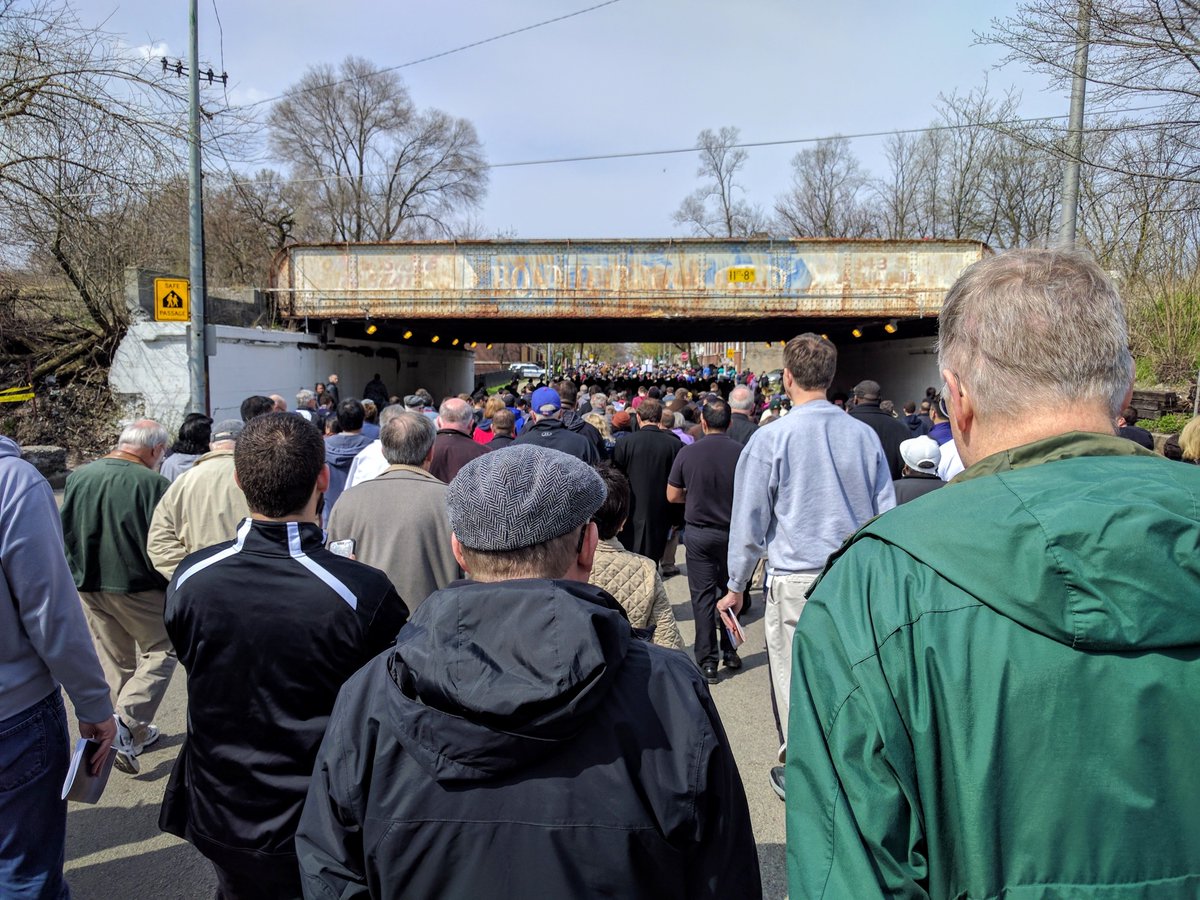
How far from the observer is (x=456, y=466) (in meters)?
6.54

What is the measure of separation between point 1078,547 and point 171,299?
12932 millimetres

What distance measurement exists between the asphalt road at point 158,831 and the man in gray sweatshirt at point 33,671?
0.97 m

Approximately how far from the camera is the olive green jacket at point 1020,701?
104cm

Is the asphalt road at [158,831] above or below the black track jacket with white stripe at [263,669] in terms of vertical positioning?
below

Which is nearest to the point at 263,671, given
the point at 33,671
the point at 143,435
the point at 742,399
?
the point at 33,671

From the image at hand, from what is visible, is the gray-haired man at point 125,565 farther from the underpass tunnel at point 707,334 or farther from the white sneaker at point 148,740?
the underpass tunnel at point 707,334

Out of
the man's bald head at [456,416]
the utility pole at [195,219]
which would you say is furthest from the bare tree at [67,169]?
the man's bald head at [456,416]

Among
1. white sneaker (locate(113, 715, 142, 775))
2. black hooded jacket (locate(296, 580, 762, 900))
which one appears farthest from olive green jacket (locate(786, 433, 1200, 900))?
white sneaker (locate(113, 715, 142, 775))

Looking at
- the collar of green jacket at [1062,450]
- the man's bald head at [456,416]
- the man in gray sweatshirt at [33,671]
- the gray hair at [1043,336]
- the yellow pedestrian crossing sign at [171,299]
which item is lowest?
the man in gray sweatshirt at [33,671]

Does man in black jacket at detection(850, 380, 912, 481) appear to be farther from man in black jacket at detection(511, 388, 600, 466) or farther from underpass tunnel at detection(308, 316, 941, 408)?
underpass tunnel at detection(308, 316, 941, 408)

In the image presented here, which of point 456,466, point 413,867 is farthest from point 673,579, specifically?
point 413,867

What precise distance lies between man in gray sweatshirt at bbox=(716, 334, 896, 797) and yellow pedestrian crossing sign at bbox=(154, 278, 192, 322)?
1063 cm

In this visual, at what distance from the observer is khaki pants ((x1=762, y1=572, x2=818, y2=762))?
393cm

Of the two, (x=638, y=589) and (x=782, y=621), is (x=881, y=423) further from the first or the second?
(x=638, y=589)
